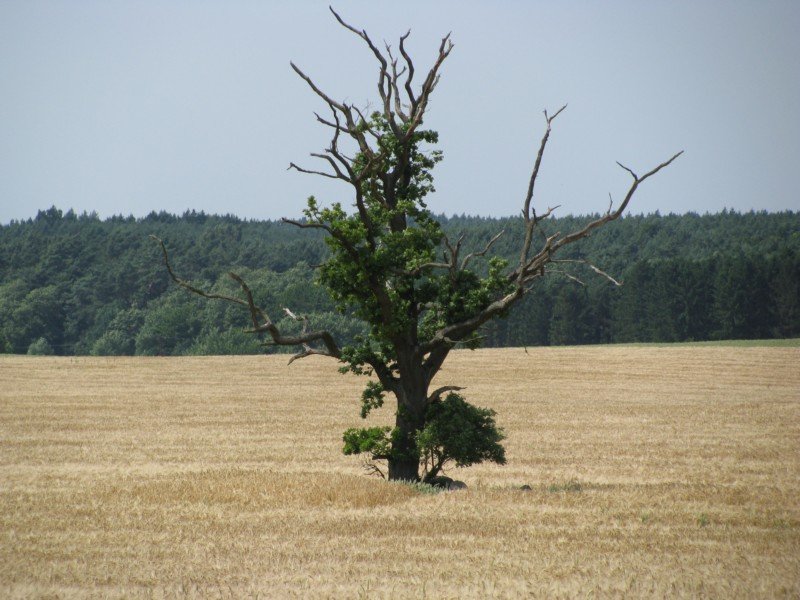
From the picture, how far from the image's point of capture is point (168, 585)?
11477 mm

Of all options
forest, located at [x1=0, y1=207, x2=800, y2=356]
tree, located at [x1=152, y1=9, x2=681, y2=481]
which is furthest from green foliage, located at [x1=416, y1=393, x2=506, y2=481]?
forest, located at [x1=0, y1=207, x2=800, y2=356]

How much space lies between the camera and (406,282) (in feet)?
62.1

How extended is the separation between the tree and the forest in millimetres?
76030

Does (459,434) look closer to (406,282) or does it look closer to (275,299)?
(406,282)

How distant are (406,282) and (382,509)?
4276mm

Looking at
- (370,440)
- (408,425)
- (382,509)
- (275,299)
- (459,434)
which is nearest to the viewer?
(382,509)

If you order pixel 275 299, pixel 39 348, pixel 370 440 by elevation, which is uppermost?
pixel 275 299

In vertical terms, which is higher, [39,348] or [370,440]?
[39,348]

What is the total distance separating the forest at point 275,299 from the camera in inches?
4171

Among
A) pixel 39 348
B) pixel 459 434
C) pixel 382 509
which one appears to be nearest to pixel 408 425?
pixel 459 434

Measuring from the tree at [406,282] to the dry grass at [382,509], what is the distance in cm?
110

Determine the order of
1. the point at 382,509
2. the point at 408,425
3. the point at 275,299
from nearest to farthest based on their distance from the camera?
the point at 382,509 < the point at 408,425 < the point at 275,299

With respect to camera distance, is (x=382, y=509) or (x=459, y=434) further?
(x=459, y=434)

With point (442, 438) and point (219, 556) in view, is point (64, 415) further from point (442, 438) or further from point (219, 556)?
point (219, 556)
